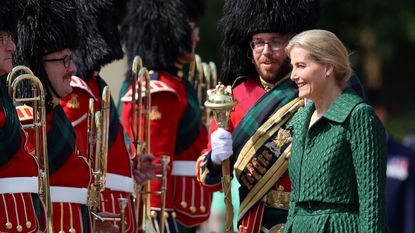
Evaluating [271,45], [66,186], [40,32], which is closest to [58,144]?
[66,186]

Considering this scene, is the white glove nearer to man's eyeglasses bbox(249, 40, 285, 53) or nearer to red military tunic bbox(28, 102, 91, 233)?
man's eyeglasses bbox(249, 40, 285, 53)

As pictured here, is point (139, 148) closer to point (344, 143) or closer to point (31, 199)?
point (31, 199)

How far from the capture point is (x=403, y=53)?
66.3 feet

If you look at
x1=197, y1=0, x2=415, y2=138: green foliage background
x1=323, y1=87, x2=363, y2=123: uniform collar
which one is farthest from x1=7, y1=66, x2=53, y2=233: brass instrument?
x1=197, y1=0, x2=415, y2=138: green foliage background

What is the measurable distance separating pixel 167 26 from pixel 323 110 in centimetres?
265

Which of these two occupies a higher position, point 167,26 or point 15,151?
point 167,26

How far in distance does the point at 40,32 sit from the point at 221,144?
1.05 metres

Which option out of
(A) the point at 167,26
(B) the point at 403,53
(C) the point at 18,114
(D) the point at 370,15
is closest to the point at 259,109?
(C) the point at 18,114

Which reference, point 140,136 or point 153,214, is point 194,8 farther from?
point 140,136

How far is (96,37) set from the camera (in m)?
7.70

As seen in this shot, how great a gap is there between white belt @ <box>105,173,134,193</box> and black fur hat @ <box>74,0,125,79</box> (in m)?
0.58

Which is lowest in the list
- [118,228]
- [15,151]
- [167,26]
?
[118,228]

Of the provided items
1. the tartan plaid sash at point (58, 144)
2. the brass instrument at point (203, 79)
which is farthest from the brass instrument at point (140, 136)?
the brass instrument at point (203, 79)

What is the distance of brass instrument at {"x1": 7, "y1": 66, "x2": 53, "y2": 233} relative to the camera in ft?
20.6
